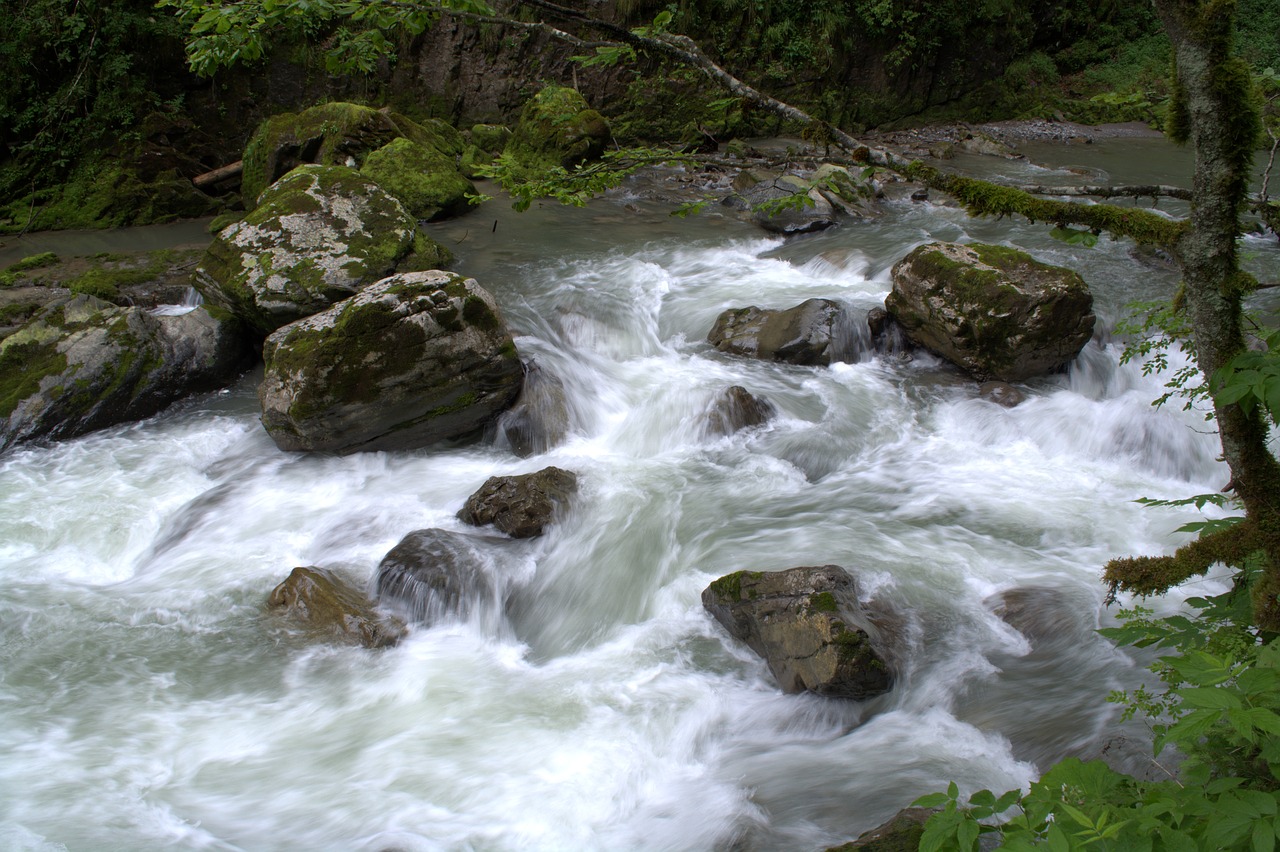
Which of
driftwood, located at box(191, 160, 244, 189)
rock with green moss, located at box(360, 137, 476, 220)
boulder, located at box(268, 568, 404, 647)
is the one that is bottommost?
boulder, located at box(268, 568, 404, 647)

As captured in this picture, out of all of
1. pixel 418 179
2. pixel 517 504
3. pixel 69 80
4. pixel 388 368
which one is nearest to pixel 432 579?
pixel 517 504

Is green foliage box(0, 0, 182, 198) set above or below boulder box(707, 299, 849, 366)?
above

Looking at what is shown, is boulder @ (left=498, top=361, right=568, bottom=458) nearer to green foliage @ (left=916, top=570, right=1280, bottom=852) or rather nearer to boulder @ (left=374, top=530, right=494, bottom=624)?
boulder @ (left=374, top=530, right=494, bottom=624)

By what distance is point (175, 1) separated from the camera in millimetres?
3953

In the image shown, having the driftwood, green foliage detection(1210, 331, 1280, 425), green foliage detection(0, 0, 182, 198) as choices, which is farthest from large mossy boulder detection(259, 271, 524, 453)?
green foliage detection(0, 0, 182, 198)

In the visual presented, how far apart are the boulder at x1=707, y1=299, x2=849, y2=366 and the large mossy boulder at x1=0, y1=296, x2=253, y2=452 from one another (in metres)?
5.27

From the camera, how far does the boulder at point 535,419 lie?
24.6 feet

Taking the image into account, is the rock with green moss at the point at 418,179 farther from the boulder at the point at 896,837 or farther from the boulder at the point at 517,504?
the boulder at the point at 896,837

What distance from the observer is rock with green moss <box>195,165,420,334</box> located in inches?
331

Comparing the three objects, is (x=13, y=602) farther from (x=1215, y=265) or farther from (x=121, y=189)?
(x=121, y=189)

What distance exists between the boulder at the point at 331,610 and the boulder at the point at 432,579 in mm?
155

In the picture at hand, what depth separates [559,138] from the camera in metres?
14.4

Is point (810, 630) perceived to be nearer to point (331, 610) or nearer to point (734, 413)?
point (331, 610)

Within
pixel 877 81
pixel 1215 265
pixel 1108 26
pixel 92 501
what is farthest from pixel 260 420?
pixel 1108 26
